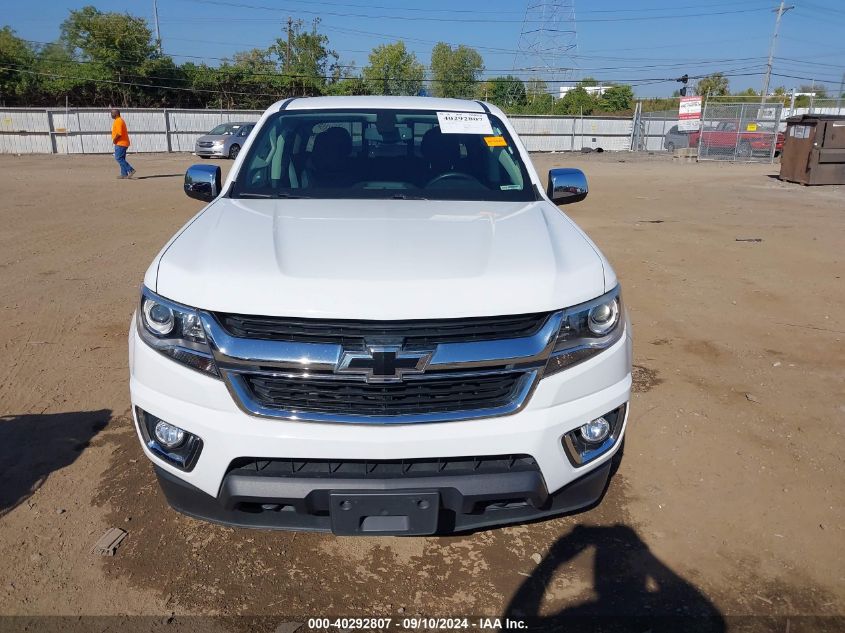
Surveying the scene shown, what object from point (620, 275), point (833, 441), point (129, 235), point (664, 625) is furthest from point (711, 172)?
point (664, 625)

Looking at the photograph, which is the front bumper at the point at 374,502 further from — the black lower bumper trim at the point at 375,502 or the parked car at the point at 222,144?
the parked car at the point at 222,144

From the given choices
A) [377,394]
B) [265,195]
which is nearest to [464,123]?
[265,195]

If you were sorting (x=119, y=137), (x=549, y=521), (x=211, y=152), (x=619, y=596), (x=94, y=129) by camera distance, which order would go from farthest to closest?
1. (x=94, y=129)
2. (x=211, y=152)
3. (x=119, y=137)
4. (x=549, y=521)
5. (x=619, y=596)

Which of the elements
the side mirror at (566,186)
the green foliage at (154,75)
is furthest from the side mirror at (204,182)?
the green foliage at (154,75)

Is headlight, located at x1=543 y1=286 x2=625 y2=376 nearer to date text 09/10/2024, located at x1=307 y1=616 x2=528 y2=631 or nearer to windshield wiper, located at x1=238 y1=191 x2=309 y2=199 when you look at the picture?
date text 09/10/2024, located at x1=307 y1=616 x2=528 y2=631

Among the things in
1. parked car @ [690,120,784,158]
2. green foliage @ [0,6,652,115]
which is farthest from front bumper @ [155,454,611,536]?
green foliage @ [0,6,652,115]

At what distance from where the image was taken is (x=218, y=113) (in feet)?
108

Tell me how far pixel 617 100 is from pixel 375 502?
7589 centimetres

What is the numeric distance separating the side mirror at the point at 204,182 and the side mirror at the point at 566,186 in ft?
6.60

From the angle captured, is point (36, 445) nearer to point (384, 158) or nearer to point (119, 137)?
point (384, 158)

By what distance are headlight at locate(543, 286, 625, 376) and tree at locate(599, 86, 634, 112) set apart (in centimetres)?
7114

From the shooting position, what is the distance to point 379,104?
4301mm

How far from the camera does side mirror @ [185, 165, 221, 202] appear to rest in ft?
13.0

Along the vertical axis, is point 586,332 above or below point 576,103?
below
